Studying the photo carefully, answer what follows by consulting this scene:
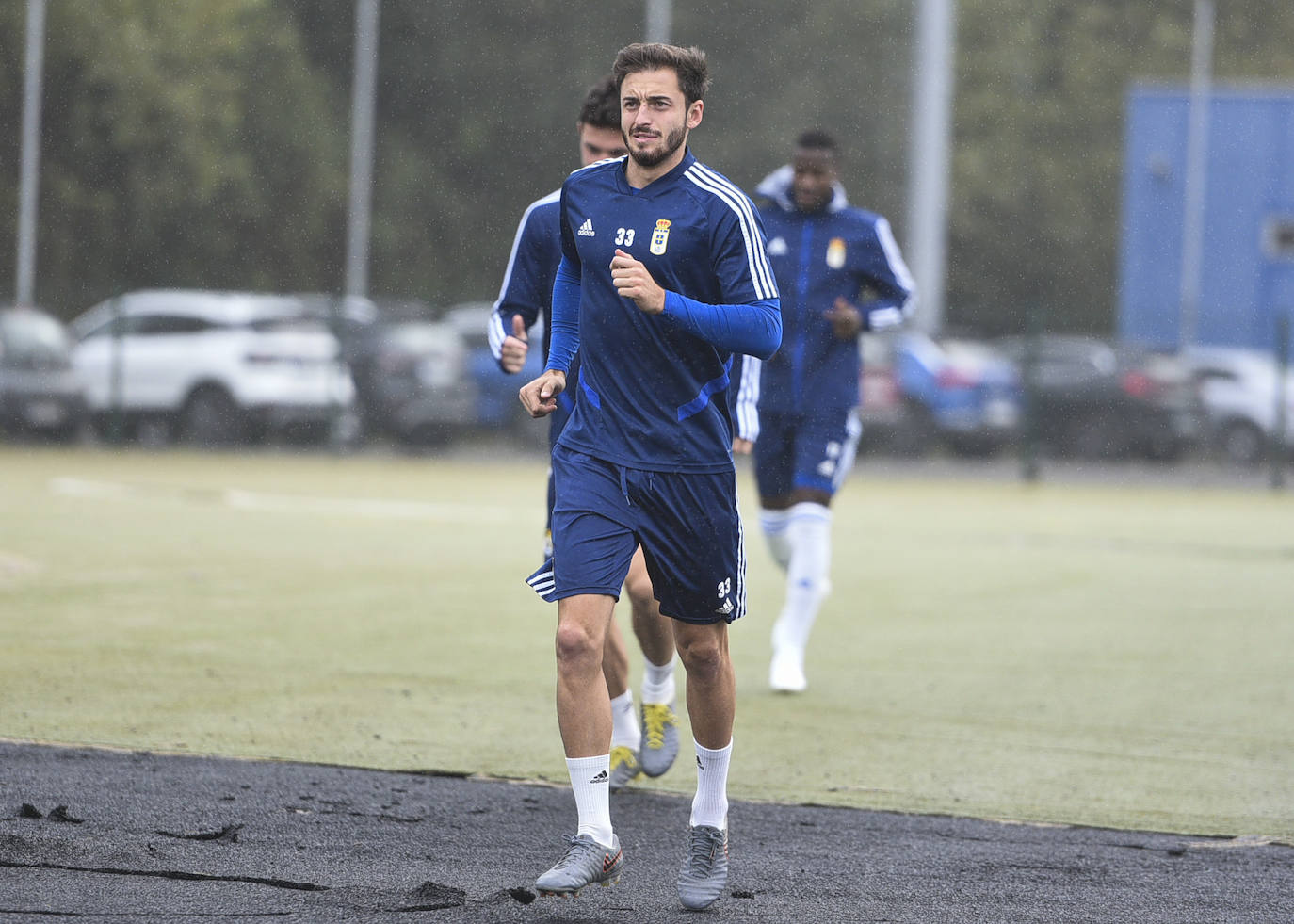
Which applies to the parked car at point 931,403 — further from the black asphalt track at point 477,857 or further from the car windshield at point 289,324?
the black asphalt track at point 477,857

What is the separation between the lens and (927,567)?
516 inches

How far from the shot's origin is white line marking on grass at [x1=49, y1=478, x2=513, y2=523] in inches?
631

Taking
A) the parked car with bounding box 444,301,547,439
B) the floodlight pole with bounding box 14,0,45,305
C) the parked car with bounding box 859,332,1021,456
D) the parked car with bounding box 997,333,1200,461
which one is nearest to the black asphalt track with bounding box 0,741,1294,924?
the parked car with bounding box 444,301,547,439

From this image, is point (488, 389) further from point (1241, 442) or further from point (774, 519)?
point (774, 519)

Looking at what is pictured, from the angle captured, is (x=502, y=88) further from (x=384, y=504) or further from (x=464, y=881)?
(x=464, y=881)

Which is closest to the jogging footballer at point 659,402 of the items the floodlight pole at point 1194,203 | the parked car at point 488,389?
the parked car at point 488,389

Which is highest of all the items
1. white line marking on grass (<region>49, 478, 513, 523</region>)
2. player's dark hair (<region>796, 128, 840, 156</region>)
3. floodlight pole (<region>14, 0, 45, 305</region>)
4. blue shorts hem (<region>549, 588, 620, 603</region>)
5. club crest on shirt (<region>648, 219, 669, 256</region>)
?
floodlight pole (<region>14, 0, 45, 305</region>)

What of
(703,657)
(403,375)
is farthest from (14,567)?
→ (403,375)

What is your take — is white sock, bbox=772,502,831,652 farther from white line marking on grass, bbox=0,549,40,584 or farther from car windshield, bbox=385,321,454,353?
car windshield, bbox=385,321,454,353

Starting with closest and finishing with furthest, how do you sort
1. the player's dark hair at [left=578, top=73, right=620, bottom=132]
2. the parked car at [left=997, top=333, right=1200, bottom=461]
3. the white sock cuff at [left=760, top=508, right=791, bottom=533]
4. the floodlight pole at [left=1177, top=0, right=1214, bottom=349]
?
the player's dark hair at [left=578, top=73, right=620, bottom=132] < the white sock cuff at [left=760, top=508, right=791, bottom=533] < the parked car at [left=997, top=333, right=1200, bottom=461] < the floodlight pole at [left=1177, top=0, right=1214, bottom=349]

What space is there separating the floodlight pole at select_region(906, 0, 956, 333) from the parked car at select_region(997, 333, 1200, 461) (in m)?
7.28

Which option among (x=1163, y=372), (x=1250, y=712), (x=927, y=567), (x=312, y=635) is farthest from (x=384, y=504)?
(x=1163, y=372)

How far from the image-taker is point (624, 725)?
6.19m

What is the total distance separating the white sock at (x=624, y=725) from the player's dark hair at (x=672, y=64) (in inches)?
85.2
